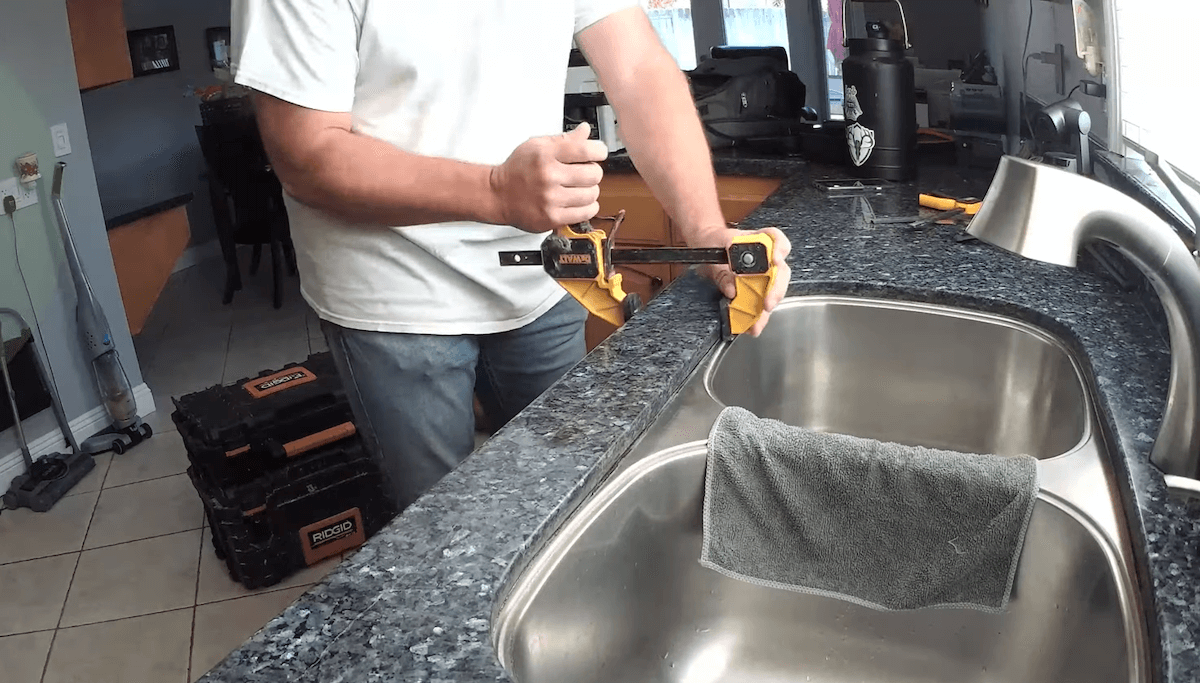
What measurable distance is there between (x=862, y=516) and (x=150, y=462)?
107 inches

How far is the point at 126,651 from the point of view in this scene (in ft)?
7.15

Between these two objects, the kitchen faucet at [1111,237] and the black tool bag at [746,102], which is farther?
the black tool bag at [746,102]

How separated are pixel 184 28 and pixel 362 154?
504 centimetres

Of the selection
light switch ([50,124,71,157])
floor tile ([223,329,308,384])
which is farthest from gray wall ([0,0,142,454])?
floor tile ([223,329,308,384])

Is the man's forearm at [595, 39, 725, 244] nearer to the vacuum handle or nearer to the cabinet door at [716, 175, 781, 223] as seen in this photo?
the cabinet door at [716, 175, 781, 223]

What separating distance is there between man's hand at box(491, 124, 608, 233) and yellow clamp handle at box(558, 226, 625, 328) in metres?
0.04

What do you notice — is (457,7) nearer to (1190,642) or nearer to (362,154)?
(362,154)

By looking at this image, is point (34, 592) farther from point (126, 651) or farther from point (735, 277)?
point (735, 277)

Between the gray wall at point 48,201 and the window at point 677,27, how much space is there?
73.7 inches

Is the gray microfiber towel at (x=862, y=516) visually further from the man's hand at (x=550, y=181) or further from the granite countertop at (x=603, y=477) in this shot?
the man's hand at (x=550, y=181)

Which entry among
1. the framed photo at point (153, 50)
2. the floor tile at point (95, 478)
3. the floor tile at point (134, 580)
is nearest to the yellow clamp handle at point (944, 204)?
the floor tile at point (134, 580)

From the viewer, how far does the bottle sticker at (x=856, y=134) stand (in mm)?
2082

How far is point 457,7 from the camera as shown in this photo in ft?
3.64

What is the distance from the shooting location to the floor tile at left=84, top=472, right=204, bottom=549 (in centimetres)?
267
